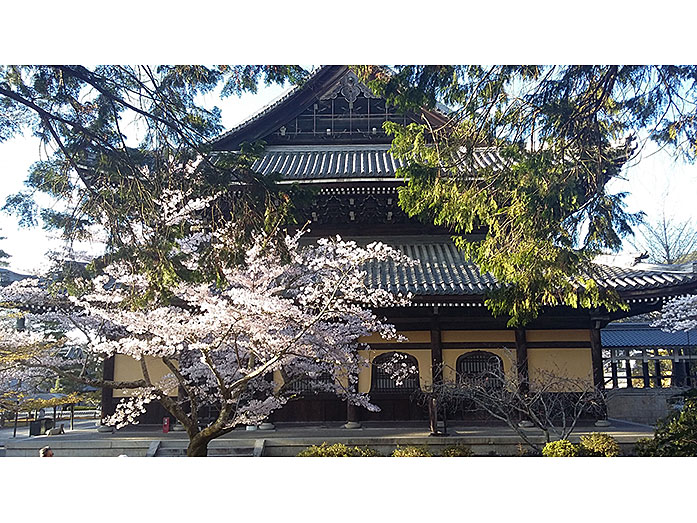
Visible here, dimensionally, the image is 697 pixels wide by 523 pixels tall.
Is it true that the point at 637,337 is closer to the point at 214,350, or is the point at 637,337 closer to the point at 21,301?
the point at 214,350

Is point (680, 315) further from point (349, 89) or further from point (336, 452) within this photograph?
point (349, 89)

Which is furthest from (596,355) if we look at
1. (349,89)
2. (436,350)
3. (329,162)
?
(349,89)

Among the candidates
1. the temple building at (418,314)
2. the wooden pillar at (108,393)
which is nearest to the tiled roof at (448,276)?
the temple building at (418,314)

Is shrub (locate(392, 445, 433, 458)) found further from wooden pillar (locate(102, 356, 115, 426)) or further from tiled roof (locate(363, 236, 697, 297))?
wooden pillar (locate(102, 356, 115, 426))

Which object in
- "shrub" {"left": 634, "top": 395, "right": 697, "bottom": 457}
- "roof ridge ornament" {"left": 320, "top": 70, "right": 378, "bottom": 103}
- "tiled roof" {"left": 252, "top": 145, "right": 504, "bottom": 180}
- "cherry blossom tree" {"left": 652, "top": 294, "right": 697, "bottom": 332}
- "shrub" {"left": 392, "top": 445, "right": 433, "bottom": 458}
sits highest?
"roof ridge ornament" {"left": 320, "top": 70, "right": 378, "bottom": 103}

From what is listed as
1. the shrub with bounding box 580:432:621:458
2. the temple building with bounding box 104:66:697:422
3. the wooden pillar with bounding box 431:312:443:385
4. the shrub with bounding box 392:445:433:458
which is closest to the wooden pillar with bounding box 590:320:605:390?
the temple building with bounding box 104:66:697:422
